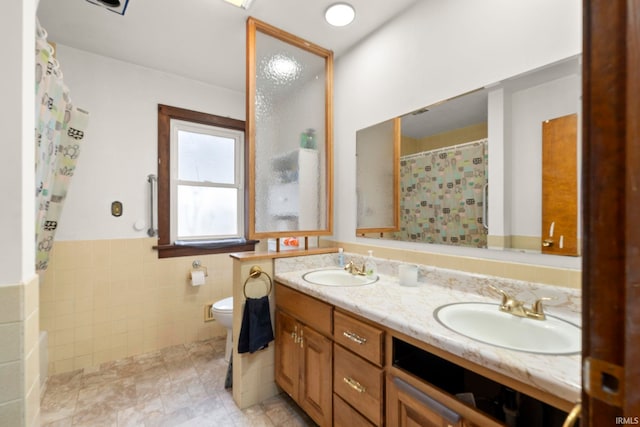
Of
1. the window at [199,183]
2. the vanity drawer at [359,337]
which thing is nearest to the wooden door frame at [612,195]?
the vanity drawer at [359,337]

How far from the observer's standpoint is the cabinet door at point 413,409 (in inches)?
33.9

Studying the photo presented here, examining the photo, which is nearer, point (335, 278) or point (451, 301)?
point (451, 301)

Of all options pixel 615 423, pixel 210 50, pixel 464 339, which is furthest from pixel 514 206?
pixel 210 50

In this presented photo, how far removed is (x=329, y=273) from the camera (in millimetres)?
1839

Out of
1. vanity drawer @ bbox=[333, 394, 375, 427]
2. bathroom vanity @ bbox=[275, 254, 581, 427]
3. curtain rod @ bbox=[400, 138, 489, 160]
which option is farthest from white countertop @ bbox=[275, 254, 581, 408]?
curtain rod @ bbox=[400, 138, 489, 160]

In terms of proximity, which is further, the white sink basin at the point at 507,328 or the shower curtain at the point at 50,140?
the shower curtain at the point at 50,140

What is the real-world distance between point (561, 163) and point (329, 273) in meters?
1.31

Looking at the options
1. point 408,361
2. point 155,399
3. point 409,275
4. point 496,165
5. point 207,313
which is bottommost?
point 155,399

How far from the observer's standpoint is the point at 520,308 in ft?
3.48

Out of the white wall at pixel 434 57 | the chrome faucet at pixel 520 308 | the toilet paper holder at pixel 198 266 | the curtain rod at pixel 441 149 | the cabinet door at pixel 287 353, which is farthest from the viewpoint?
the toilet paper holder at pixel 198 266

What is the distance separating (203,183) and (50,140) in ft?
4.42

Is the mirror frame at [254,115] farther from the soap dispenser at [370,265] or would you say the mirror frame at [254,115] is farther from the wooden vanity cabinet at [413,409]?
the wooden vanity cabinet at [413,409]

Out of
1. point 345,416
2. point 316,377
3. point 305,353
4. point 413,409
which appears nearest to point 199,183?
point 305,353

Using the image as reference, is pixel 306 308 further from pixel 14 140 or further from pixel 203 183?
pixel 203 183
